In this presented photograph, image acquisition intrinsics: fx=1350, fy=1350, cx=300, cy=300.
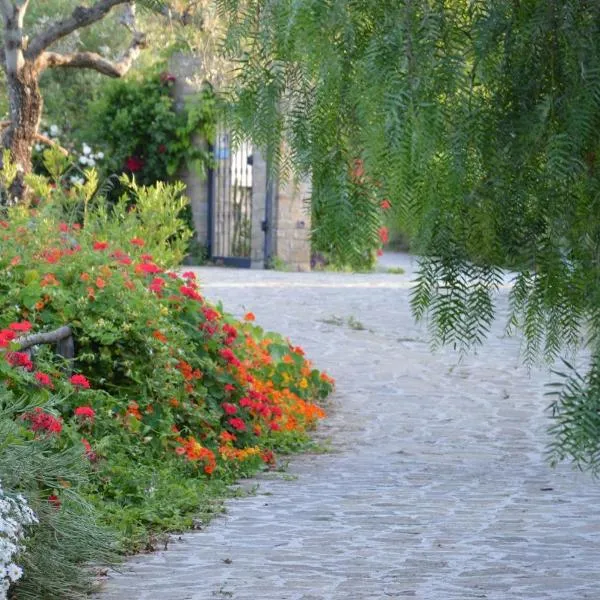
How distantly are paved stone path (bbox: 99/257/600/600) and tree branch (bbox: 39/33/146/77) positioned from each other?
10.6 feet

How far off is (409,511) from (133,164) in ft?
54.2

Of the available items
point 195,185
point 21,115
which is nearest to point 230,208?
point 195,185

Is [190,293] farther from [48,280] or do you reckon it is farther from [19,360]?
[19,360]

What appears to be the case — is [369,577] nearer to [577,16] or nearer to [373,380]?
[577,16]

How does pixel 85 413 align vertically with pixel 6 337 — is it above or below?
below

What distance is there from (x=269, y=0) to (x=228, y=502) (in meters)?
3.81

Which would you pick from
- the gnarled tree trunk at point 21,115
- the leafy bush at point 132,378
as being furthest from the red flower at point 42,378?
the gnarled tree trunk at point 21,115

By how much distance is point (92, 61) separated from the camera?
12430 millimetres

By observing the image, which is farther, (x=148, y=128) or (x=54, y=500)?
(x=148, y=128)

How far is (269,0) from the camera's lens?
A: 3613mm

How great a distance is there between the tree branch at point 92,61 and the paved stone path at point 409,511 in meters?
3.24

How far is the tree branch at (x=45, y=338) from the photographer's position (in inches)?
262

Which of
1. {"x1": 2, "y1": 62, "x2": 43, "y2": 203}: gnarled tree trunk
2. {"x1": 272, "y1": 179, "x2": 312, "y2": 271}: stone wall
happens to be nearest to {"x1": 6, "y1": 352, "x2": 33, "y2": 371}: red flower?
{"x1": 2, "y1": 62, "x2": 43, "y2": 203}: gnarled tree trunk

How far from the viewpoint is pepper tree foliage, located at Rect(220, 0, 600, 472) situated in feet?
10.8
